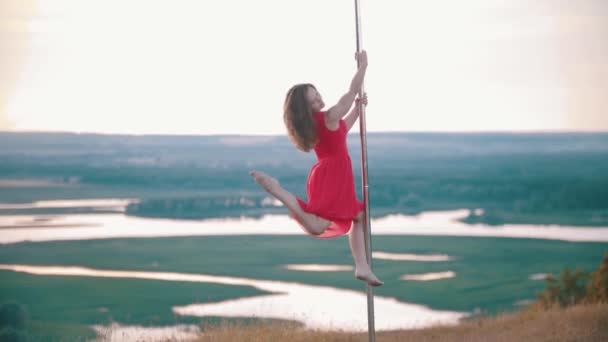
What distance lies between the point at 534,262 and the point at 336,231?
4297cm

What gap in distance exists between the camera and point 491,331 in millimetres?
9820

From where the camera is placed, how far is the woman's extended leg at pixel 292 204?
6.23m

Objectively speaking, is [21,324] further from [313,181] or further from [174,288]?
[313,181]

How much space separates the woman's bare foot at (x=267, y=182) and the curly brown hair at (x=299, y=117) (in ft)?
1.21

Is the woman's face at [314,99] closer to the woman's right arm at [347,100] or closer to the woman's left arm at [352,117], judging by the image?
the woman's right arm at [347,100]

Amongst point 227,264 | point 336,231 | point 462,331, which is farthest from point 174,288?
point 336,231

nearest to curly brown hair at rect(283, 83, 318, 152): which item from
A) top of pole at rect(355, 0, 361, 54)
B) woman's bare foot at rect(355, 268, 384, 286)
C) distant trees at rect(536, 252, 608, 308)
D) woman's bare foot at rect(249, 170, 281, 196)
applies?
woman's bare foot at rect(249, 170, 281, 196)

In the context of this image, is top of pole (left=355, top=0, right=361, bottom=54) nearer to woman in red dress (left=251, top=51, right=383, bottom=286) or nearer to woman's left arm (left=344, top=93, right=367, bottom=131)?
woman in red dress (left=251, top=51, right=383, bottom=286)

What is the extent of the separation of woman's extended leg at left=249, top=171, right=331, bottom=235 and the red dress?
54 millimetres

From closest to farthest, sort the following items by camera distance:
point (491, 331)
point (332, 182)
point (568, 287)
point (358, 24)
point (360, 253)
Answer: point (332, 182), point (360, 253), point (358, 24), point (491, 331), point (568, 287)

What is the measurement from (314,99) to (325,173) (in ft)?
1.95

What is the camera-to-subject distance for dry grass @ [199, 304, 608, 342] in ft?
26.9

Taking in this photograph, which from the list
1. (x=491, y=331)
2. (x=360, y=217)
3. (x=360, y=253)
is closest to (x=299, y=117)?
(x=360, y=217)

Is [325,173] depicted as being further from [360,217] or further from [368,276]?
[368,276]
